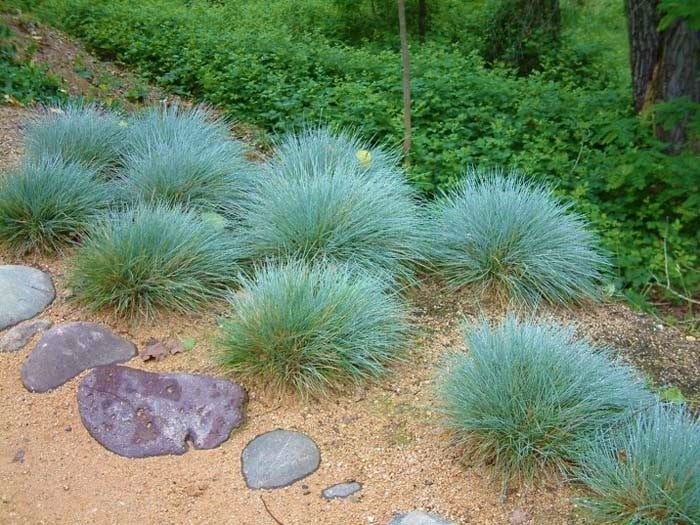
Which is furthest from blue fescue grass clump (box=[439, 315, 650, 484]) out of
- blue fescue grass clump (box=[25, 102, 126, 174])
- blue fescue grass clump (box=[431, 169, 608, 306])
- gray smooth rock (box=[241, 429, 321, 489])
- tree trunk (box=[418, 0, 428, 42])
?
tree trunk (box=[418, 0, 428, 42])

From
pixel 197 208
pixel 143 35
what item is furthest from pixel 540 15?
pixel 197 208

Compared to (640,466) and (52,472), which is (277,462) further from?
(640,466)

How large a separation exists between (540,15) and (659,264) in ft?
17.0

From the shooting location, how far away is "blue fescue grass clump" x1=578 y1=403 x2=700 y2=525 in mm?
2248

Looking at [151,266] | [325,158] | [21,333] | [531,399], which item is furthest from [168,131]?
[531,399]

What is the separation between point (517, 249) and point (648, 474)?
1623 mm

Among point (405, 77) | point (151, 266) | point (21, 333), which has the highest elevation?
point (405, 77)

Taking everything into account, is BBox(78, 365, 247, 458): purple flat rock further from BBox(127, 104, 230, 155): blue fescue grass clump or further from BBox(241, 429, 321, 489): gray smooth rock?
BBox(127, 104, 230, 155): blue fescue grass clump

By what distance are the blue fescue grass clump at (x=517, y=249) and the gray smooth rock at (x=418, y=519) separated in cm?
145

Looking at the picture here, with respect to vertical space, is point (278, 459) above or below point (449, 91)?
below

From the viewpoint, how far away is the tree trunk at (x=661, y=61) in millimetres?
5027

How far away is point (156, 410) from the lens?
2.92 metres

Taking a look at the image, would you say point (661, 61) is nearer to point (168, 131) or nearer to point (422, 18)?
point (168, 131)

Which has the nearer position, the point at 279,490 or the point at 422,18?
the point at 279,490
